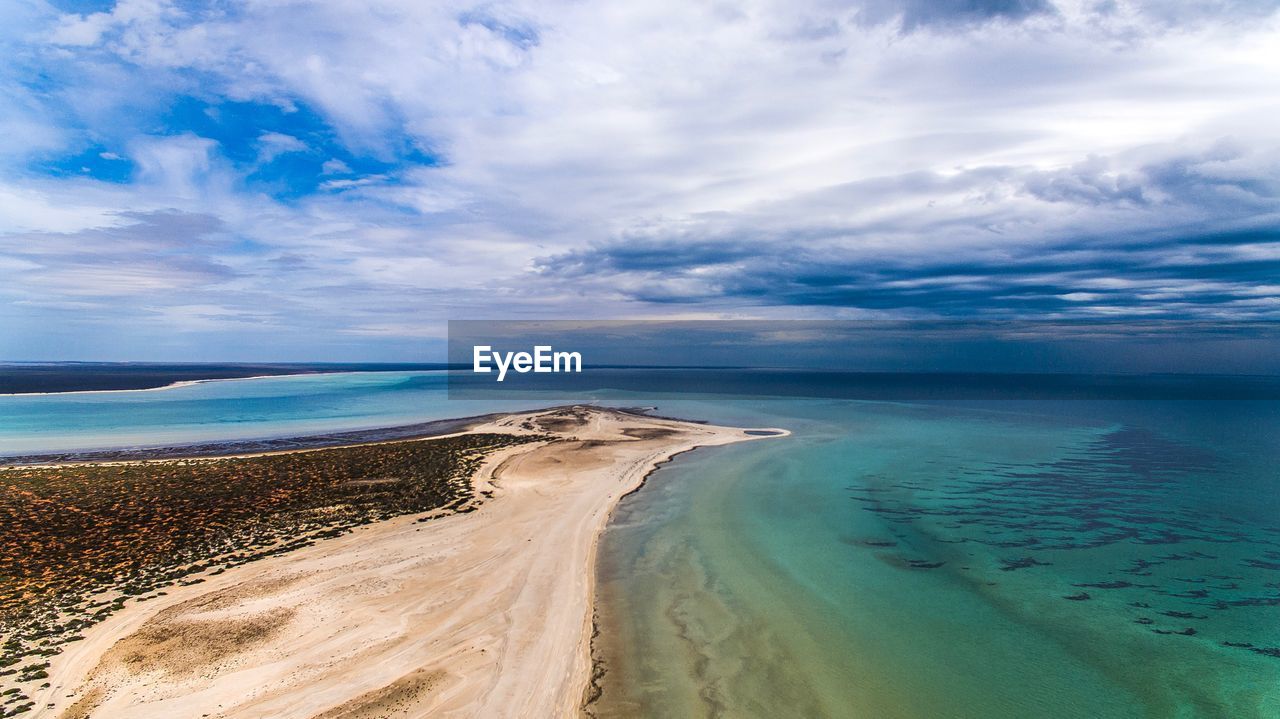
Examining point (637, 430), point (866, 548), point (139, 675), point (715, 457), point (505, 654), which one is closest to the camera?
point (139, 675)

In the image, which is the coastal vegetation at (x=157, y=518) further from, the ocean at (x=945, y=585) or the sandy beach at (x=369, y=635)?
the ocean at (x=945, y=585)

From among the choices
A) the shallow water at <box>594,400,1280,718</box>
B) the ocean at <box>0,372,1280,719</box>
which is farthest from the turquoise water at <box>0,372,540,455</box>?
the shallow water at <box>594,400,1280,718</box>

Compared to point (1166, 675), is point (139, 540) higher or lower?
higher

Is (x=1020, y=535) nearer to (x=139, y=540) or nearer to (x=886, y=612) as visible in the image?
(x=886, y=612)

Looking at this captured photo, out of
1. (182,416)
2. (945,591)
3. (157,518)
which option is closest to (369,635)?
(157,518)

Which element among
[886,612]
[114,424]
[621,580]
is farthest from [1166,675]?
[114,424]

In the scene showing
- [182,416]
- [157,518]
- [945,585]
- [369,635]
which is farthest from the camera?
[182,416]

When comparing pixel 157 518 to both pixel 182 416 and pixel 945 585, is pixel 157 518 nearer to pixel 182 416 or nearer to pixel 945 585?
pixel 945 585

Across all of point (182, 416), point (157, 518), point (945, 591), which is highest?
point (182, 416)
